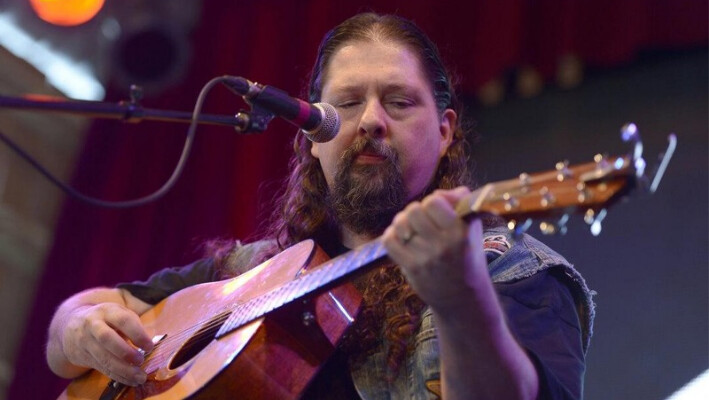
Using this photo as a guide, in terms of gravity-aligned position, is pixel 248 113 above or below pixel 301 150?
above

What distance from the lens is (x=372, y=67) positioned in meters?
2.69

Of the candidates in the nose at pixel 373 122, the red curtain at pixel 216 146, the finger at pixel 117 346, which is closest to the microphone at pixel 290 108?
the nose at pixel 373 122

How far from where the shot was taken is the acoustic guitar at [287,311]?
155cm

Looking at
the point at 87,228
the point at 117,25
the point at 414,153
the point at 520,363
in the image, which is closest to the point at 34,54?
the point at 117,25

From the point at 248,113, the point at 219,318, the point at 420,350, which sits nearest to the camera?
the point at 248,113

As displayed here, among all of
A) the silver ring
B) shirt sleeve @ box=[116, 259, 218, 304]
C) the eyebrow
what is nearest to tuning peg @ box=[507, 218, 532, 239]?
the silver ring

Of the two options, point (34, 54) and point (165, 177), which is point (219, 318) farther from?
point (34, 54)

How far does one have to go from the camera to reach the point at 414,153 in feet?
8.45

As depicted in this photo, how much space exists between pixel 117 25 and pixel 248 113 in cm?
305

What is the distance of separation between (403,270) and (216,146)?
304 centimetres

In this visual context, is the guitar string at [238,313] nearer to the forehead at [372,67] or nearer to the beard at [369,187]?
the beard at [369,187]

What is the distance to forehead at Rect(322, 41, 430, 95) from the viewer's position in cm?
266

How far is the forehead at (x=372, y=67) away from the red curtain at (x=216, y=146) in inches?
47.5

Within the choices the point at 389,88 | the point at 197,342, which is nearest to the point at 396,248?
the point at 197,342
